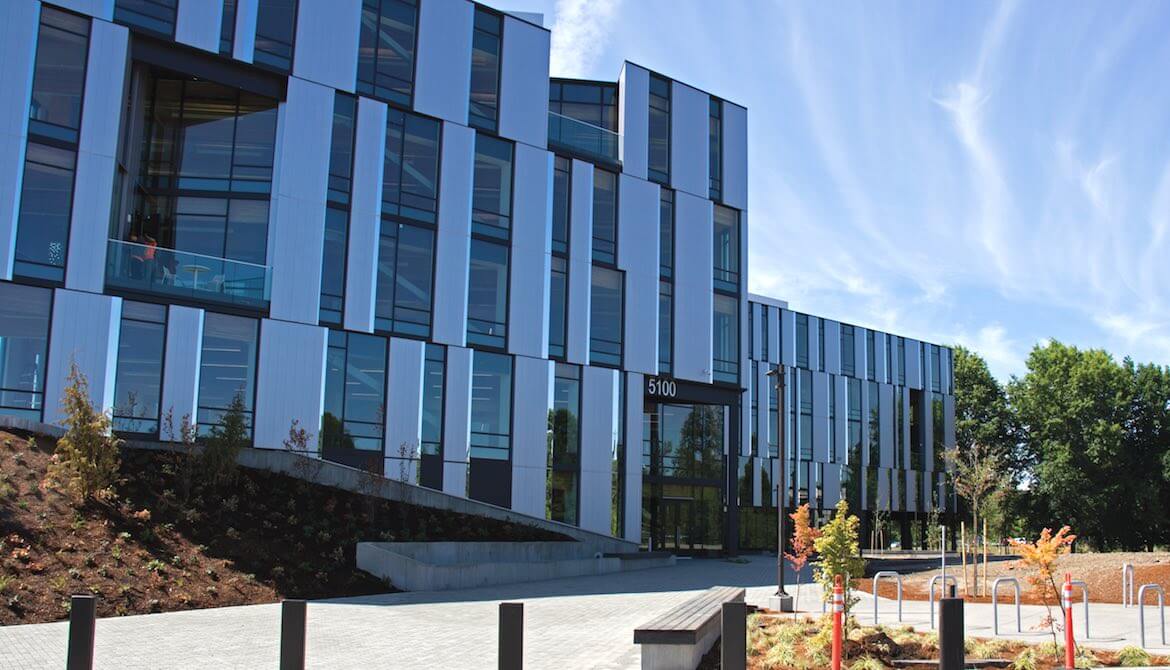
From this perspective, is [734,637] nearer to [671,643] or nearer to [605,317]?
[671,643]

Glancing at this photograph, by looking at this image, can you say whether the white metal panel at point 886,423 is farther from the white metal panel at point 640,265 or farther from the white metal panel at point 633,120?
the white metal panel at point 633,120

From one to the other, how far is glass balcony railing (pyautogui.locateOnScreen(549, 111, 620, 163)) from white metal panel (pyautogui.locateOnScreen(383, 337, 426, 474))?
9.68 metres

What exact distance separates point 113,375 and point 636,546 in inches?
685

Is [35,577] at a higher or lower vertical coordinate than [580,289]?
lower

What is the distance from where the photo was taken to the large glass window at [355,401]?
1079 inches

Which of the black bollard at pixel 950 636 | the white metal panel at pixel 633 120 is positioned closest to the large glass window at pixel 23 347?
the white metal panel at pixel 633 120

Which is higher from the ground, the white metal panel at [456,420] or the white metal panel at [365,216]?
the white metal panel at [365,216]

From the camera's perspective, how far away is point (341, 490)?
84.4 ft

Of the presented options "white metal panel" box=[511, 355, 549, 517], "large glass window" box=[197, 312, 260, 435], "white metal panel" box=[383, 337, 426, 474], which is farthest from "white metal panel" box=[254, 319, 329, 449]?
"white metal panel" box=[511, 355, 549, 517]

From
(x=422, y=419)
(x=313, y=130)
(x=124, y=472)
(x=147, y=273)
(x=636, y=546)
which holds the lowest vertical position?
(x=636, y=546)

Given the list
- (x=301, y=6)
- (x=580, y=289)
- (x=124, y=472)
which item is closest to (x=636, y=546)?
(x=580, y=289)

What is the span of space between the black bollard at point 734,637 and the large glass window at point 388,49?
2534 cm

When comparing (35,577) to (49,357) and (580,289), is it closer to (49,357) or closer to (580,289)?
(49,357)

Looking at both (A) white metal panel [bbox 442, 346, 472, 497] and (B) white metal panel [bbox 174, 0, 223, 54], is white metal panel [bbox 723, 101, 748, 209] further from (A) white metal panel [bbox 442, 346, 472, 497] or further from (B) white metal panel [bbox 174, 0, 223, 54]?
(B) white metal panel [bbox 174, 0, 223, 54]
